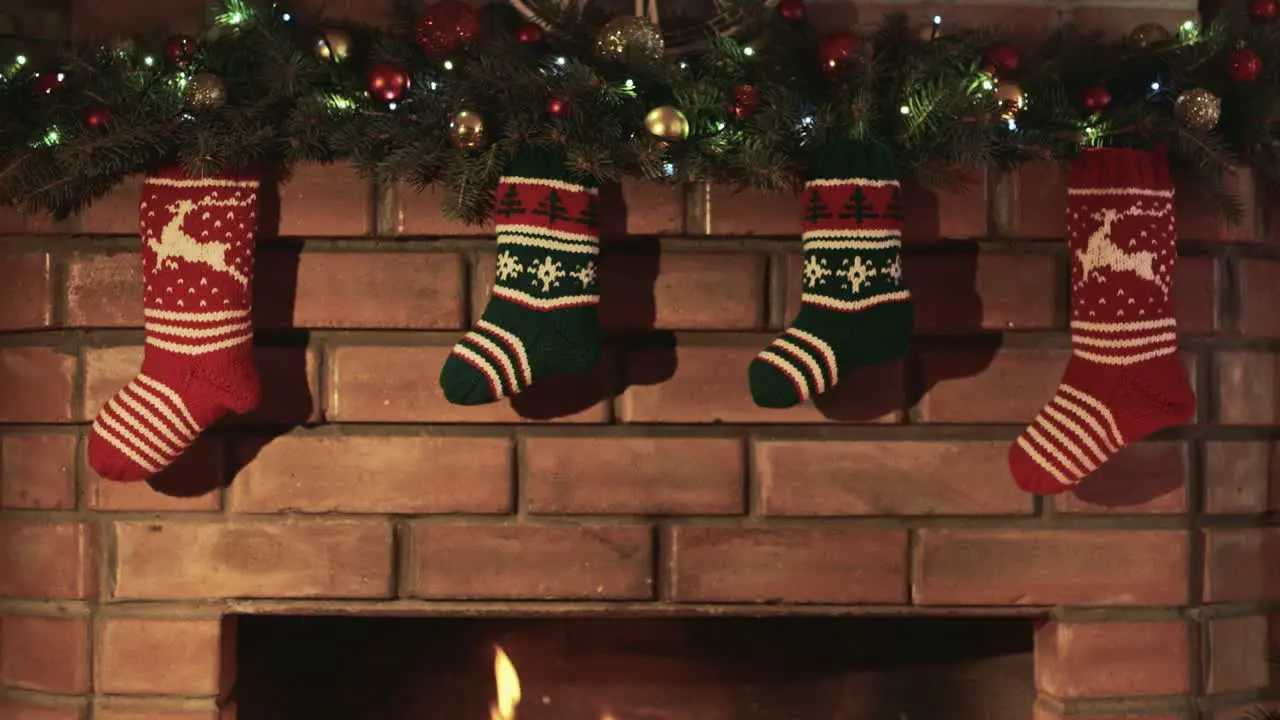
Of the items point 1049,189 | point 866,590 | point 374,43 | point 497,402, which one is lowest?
point 866,590

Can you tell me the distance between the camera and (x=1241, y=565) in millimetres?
1358

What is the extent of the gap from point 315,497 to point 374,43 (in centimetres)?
58

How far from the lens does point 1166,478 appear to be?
133 centimetres

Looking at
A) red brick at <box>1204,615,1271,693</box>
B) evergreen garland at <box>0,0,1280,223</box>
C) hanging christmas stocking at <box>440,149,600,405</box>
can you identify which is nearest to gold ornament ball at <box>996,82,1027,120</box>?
evergreen garland at <box>0,0,1280,223</box>

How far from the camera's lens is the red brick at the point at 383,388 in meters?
1.31

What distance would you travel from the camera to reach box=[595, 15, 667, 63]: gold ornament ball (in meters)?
1.19

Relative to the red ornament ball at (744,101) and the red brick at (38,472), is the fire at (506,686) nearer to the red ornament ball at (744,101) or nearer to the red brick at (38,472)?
the red brick at (38,472)

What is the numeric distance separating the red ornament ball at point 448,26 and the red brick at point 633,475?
0.50 meters

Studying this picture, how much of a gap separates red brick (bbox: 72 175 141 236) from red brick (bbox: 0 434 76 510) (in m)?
0.28

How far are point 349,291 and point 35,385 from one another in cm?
43

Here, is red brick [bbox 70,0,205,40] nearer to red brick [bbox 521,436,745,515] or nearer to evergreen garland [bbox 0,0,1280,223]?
evergreen garland [bbox 0,0,1280,223]

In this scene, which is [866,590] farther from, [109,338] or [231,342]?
[109,338]

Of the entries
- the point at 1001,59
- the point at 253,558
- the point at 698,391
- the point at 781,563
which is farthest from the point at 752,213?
the point at 253,558

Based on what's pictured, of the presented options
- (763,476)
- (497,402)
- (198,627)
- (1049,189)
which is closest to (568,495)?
(497,402)
